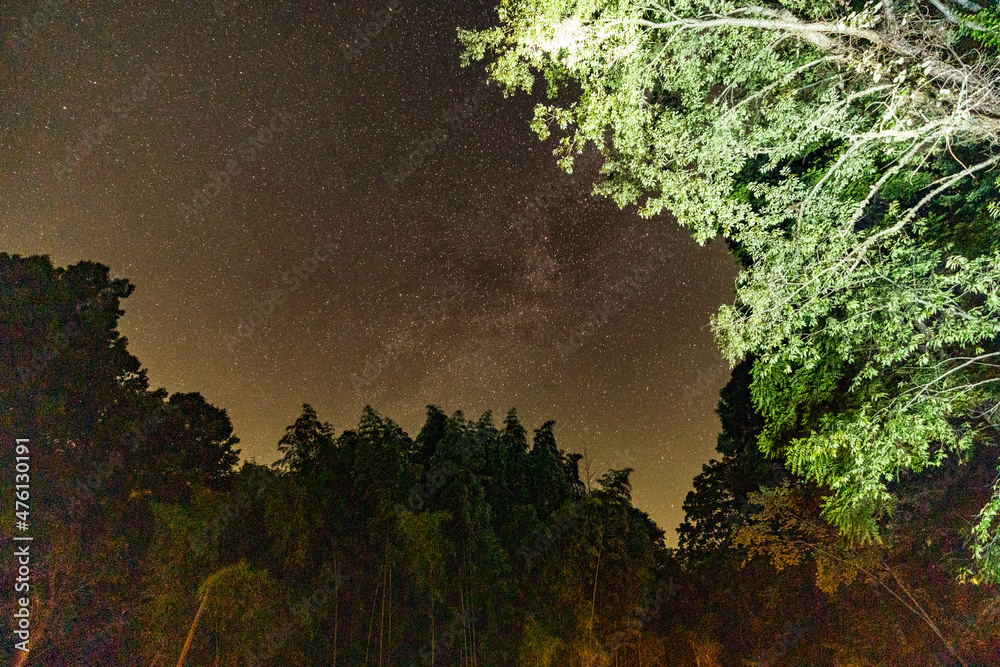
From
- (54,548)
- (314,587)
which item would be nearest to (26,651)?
(54,548)

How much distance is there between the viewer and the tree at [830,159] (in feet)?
22.1

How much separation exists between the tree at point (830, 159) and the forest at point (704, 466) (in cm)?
4

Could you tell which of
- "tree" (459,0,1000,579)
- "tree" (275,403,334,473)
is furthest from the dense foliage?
"tree" (459,0,1000,579)

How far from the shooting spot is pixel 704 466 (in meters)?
22.6

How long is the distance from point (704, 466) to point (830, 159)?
16.0m

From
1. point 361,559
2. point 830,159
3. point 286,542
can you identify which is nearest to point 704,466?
point 361,559

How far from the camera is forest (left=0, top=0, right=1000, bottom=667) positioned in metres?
7.19

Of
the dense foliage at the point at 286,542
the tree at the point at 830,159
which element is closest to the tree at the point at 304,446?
the dense foliage at the point at 286,542

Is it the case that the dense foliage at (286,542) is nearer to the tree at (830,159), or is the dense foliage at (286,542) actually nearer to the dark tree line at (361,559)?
the dark tree line at (361,559)

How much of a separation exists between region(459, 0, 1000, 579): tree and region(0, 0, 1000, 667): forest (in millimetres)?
44

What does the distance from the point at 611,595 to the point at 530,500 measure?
4.53 metres

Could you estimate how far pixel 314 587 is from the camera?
59.7 feet

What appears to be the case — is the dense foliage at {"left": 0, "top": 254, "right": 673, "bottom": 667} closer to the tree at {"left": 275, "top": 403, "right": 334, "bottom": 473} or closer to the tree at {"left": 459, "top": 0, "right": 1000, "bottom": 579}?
the tree at {"left": 275, "top": 403, "right": 334, "bottom": 473}

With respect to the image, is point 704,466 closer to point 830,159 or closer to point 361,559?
point 361,559
